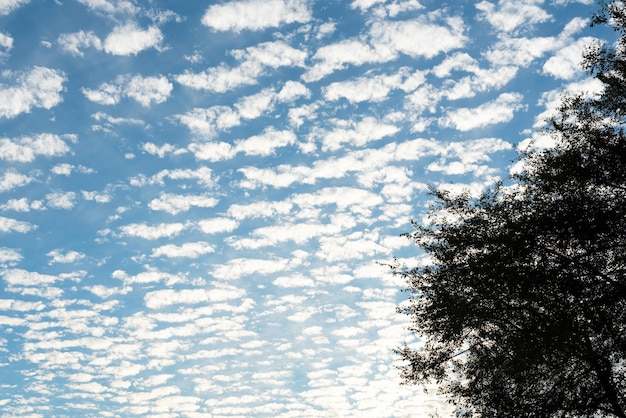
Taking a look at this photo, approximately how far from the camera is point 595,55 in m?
26.7

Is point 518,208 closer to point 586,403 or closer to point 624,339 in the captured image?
point 624,339

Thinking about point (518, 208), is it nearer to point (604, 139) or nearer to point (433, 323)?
point (604, 139)

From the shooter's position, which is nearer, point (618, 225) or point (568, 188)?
point (618, 225)

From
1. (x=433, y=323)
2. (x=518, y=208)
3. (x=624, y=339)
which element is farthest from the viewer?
(x=433, y=323)

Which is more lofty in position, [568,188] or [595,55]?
[595,55]

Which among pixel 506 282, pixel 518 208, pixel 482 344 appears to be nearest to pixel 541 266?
pixel 506 282

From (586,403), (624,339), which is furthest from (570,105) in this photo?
(586,403)

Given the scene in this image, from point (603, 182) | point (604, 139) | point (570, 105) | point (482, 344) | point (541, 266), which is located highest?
point (570, 105)

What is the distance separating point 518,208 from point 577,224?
3386 millimetres

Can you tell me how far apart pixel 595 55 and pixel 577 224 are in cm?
879

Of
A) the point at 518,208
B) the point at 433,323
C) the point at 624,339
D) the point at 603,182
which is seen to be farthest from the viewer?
the point at 433,323

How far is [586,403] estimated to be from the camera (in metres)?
22.9

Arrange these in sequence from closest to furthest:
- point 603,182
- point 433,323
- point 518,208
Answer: point 603,182 → point 518,208 → point 433,323

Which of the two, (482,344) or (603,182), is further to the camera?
(482,344)
